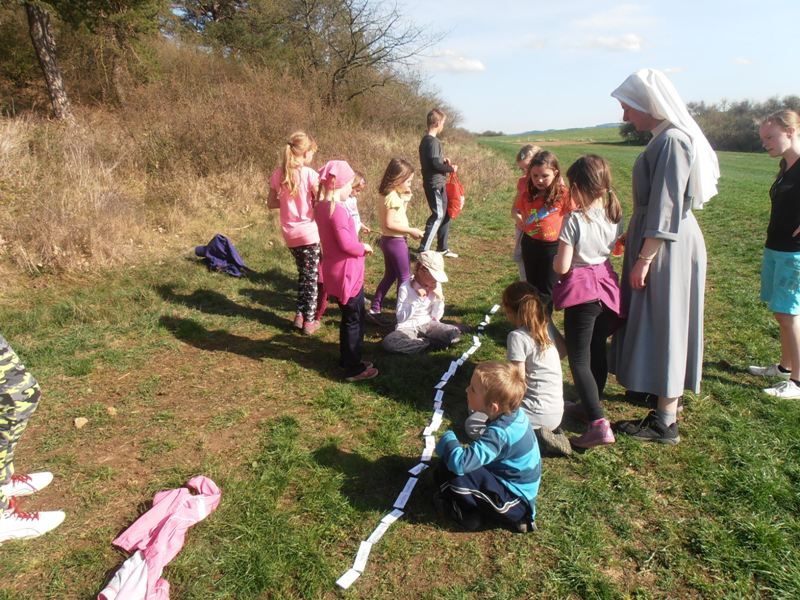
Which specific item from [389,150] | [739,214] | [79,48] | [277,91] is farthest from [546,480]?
[79,48]

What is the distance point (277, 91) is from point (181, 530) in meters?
13.3

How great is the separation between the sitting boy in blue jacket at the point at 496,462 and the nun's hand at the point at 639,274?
1209mm

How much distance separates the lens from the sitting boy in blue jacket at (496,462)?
273 cm

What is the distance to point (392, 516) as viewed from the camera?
117 inches

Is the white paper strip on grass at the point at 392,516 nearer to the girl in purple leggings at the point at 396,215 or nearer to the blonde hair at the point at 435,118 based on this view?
the girl in purple leggings at the point at 396,215

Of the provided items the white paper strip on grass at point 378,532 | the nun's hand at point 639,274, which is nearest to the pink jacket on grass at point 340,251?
the white paper strip on grass at point 378,532

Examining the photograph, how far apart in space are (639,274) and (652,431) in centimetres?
112

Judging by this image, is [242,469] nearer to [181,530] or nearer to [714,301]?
[181,530]

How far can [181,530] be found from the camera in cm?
278

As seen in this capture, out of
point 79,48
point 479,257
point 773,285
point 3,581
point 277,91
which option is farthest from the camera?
point 79,48

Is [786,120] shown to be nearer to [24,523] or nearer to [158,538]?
[158,538]

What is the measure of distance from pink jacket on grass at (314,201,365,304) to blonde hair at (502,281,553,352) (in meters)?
1.44

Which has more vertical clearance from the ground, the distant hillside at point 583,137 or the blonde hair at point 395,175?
the distant hillside at point 583,137

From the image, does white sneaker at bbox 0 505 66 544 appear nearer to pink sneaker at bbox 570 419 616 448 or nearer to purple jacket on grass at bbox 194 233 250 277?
pink sneaker at bbox 570 419 616 448
